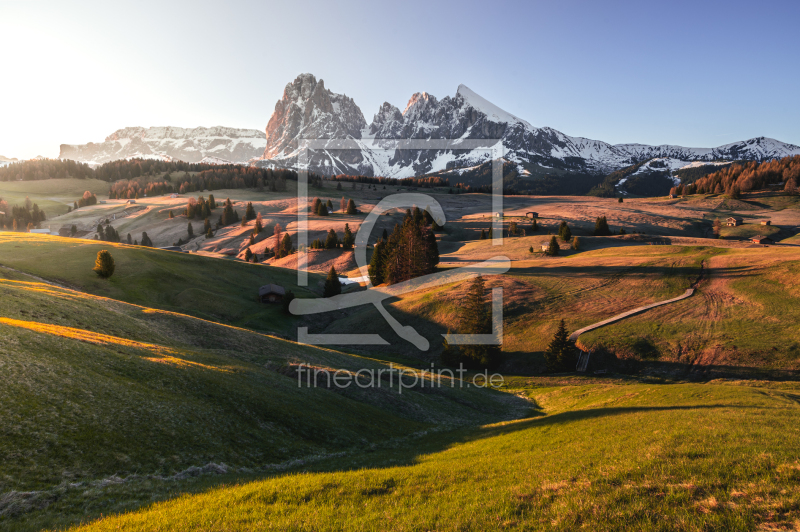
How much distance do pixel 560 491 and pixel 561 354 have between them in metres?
41.7

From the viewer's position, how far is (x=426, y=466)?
15.1 meters

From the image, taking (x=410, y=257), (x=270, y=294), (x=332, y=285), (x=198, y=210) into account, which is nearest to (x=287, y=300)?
(x=270, y=294)

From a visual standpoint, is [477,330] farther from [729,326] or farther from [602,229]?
[602,229]

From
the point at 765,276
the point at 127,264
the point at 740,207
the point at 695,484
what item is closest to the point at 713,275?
the point at 765,276

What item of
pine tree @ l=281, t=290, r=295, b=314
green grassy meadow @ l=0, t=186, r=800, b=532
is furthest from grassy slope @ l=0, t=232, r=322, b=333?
green grassy meadow @ l=0, t=186, r=800, b=532

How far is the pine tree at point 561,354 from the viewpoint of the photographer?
48000mm

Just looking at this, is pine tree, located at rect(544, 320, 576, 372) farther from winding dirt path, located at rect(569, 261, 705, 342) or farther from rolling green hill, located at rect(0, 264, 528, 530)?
rolling green hill, located at rect(0, 264, 528, 530)

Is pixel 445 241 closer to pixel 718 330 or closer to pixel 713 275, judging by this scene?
pixel 713 275

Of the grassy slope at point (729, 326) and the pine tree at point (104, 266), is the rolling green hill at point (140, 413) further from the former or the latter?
the pine tree at point (104, 266)

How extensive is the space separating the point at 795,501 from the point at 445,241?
5233 inches

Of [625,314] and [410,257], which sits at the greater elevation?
[410,257]

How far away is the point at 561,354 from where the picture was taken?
158 ft

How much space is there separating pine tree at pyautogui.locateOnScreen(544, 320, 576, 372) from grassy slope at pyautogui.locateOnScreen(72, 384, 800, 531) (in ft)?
103

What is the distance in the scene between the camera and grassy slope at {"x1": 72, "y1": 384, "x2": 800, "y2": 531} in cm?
859
